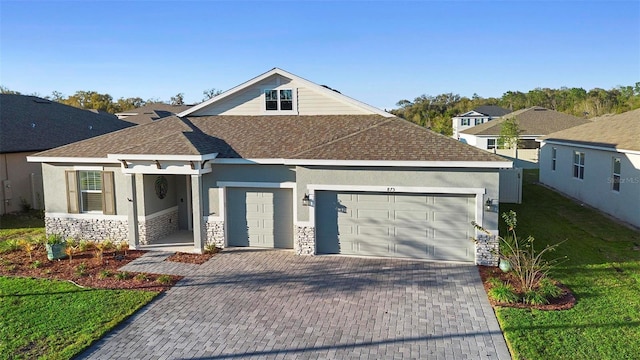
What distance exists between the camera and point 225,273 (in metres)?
11.8

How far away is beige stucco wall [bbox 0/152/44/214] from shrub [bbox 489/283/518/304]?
1928 cm

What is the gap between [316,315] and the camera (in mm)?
9062

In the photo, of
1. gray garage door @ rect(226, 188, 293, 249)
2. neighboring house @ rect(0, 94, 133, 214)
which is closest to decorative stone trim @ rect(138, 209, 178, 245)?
gray garage door @ rect(226, 188, 293, 249)

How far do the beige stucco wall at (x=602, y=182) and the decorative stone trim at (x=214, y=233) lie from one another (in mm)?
14223

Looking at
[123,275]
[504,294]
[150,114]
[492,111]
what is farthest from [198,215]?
[492,111]

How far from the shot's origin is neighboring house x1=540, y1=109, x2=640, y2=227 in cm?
1627

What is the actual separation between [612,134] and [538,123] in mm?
21645

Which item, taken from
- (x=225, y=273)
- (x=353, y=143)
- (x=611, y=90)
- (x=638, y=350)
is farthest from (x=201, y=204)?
(x=611, y=90)

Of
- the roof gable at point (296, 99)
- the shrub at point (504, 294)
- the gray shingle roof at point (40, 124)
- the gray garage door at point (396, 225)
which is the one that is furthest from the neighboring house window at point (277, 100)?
the gray shingle roof at point (40, 124)

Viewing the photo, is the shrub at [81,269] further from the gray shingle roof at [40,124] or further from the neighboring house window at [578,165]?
the neighboring house window at [578,165]

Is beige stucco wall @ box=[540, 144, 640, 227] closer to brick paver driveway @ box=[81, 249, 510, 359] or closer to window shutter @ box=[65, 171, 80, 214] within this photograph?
brick paver driveway @ box=[81, 249, 510, 359]

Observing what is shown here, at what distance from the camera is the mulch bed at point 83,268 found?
1091 centimetres

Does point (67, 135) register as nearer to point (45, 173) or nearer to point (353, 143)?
point (45, 173)

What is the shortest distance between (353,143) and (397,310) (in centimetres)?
559
